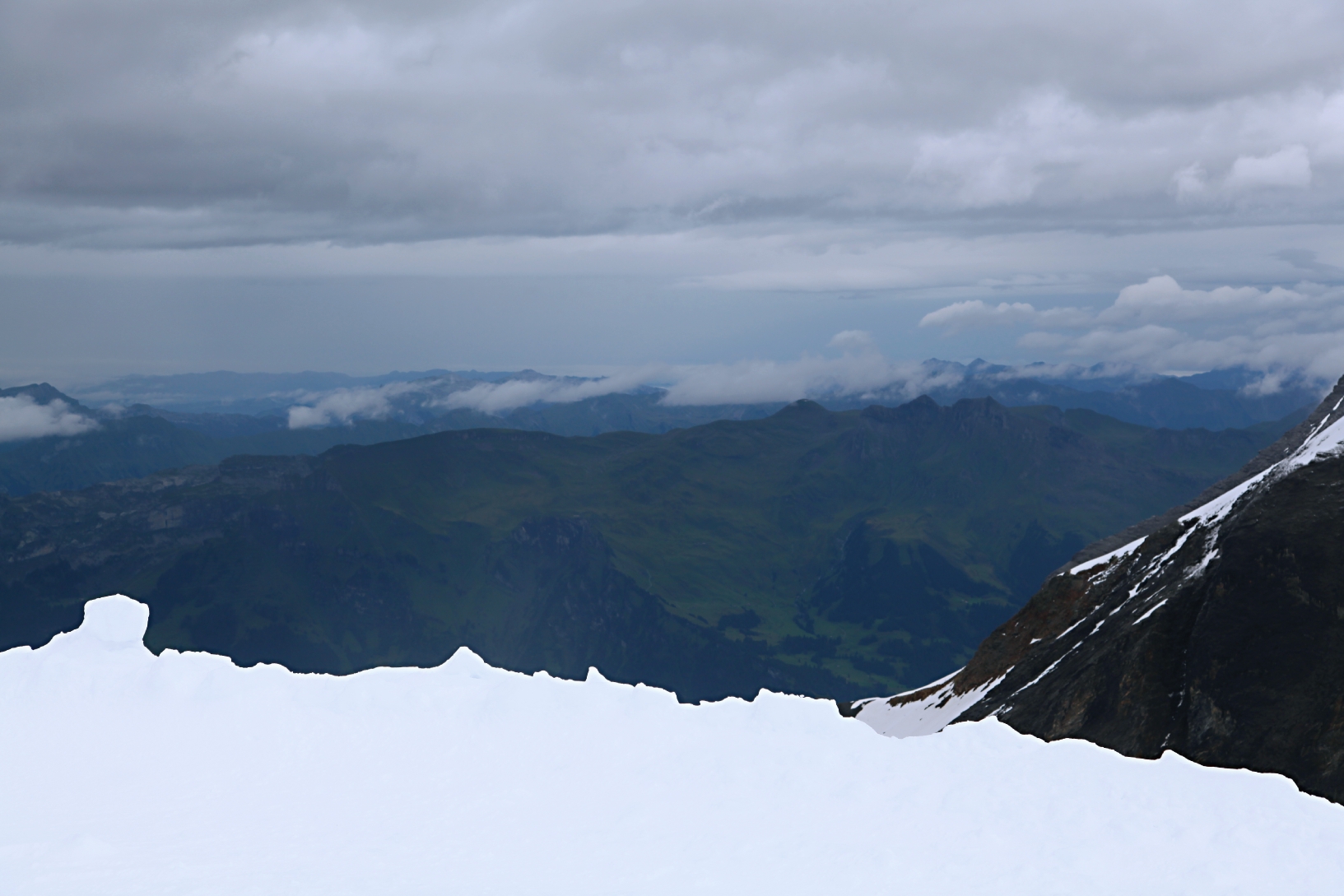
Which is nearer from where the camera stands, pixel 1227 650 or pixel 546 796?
pixel 546 796

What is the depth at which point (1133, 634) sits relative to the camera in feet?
319

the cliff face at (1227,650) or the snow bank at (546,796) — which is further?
the cliff face at (1227,650)

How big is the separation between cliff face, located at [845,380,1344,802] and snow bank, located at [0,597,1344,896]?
65.5 m

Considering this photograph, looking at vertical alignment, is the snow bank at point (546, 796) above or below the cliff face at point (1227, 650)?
above

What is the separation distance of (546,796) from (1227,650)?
8332cm

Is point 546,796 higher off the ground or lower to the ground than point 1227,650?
higher

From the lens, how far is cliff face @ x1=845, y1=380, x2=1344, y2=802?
7894 cm

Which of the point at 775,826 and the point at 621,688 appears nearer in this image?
the point at 775,826

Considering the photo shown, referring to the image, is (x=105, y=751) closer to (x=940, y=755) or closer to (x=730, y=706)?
(x=730, y=706)

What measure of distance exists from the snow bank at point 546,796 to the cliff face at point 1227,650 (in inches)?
2580

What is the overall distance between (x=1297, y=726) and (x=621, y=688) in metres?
76.0

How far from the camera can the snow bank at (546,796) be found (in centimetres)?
2052

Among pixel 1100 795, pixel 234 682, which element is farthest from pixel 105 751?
pixel 1100 795

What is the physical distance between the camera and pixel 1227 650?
85500 millimetres
